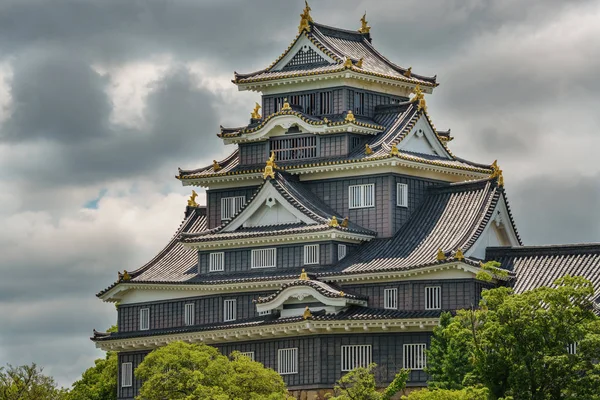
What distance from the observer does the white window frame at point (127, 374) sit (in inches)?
3698

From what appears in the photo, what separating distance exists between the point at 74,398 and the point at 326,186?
2506 centimetres

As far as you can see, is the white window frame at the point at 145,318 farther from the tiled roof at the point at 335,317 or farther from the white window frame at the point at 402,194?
the white window frame at the point at 402,194

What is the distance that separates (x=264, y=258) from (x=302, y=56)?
1212 cm

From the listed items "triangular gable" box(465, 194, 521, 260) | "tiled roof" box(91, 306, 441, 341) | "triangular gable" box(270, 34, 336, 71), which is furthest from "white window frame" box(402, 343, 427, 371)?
"triangular gable" box(270, 34, 336, 71)

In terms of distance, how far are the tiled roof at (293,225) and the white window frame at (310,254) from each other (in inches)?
43.7

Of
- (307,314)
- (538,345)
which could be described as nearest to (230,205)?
(307,314)

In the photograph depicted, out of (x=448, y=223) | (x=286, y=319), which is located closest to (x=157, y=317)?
(x=286, y=319)

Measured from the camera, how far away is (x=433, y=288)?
3260 inches

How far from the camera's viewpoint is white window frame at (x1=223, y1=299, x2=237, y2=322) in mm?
90062

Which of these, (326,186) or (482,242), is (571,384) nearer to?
(482,242)

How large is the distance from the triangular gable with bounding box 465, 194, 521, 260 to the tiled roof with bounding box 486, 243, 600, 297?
959mm

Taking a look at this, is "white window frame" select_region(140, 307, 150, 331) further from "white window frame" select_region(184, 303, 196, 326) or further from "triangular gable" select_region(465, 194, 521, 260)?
"triangular gable" select_region(465, 194, 521, 260)

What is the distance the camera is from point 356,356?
275 feet

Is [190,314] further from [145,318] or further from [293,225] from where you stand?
A: [293,225]
